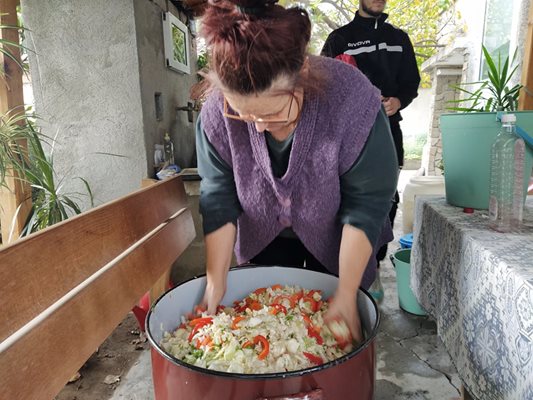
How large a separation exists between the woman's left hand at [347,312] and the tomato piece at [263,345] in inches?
6.9

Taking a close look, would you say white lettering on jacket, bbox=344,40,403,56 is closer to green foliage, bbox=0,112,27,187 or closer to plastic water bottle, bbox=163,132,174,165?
plastic water bottle, bbox=163,132,174,165

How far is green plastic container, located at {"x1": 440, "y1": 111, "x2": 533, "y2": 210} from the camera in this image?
109 cm

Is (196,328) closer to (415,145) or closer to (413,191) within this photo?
(413,191)

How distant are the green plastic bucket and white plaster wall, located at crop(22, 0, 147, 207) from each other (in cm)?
157

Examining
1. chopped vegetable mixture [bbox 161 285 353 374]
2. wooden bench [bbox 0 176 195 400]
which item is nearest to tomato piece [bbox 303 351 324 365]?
chopped vegetable mixture [bbox 161 285 353 374]

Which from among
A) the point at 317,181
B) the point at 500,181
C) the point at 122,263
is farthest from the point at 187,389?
the point at 500,181

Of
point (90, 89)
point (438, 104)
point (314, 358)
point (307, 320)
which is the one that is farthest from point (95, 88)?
point (438, 104)

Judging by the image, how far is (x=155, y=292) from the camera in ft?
6.48

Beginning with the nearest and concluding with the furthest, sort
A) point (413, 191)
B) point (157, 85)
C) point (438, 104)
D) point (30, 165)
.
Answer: point (30, 165) → point (157, 85) → point (413, 191) → point (438, 104)

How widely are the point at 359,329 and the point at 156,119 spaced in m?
2.14

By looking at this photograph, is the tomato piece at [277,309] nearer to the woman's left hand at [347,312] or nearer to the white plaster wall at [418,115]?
the woman's left hand at [347,312]

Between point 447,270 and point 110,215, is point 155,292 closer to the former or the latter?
point 110,215

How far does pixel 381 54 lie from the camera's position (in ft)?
6.97

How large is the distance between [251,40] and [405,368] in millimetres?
1503
